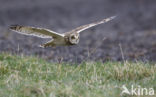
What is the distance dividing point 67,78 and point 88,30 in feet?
35.6

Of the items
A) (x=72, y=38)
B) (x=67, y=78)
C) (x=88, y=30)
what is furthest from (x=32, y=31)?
(x=88, y=30)

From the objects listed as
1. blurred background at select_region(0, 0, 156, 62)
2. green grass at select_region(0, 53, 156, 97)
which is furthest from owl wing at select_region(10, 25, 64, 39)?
blurred background at select_region(0, 0, 156, 62)

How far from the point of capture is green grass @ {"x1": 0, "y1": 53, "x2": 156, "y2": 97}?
250 inches

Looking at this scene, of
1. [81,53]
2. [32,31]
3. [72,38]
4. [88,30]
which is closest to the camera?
[32,31]

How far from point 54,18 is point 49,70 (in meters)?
14.0

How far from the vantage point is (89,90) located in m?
6.52

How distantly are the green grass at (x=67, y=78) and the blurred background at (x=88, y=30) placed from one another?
101cm

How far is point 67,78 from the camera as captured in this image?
7.11m

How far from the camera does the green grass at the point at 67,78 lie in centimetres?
634

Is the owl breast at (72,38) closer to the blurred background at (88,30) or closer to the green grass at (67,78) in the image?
the green grass at (67,78)

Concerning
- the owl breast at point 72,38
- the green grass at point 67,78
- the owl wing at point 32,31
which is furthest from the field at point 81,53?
the owl wing at point 32,31

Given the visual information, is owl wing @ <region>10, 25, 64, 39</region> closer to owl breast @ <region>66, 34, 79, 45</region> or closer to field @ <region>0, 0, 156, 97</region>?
owl breast @ <region>66, 34, 79, 45</region>

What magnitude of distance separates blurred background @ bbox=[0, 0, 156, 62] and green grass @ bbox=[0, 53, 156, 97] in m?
1.01

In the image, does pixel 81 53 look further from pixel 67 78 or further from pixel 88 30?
pixel 88 30
